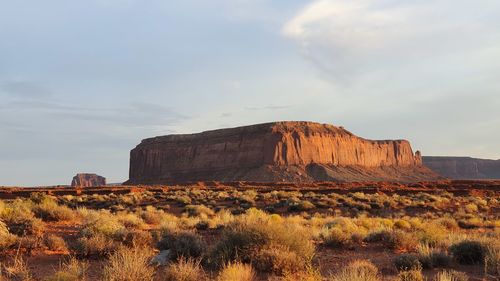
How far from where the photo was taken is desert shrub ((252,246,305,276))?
7781mm

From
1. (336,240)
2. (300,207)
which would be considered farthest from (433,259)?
(300,207)

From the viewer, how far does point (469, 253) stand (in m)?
9.50

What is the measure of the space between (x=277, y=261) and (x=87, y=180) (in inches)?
7350

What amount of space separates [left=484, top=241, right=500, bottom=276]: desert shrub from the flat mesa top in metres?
101

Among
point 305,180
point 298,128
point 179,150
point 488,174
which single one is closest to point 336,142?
point 298,128

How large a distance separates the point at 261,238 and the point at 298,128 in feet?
356

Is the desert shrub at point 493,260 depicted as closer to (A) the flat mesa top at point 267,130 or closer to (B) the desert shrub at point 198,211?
(B) the desert shrub at point 198,211

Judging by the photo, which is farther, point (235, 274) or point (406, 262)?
point (406, 262)

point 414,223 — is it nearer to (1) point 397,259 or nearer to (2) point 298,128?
(1) point 397,259

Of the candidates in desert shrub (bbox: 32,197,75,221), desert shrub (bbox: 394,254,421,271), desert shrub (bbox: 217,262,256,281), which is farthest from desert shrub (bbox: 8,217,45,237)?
desert shrub (bbox: 394,254,421,271)

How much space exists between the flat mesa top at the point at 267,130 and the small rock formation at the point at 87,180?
59.8m

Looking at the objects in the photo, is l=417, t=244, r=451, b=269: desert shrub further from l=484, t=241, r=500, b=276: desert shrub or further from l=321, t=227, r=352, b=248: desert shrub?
l=321, t=227, r=352, b=248: desert shrub

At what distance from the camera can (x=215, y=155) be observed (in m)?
116

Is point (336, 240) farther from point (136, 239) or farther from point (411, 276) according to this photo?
point (136, 239)
